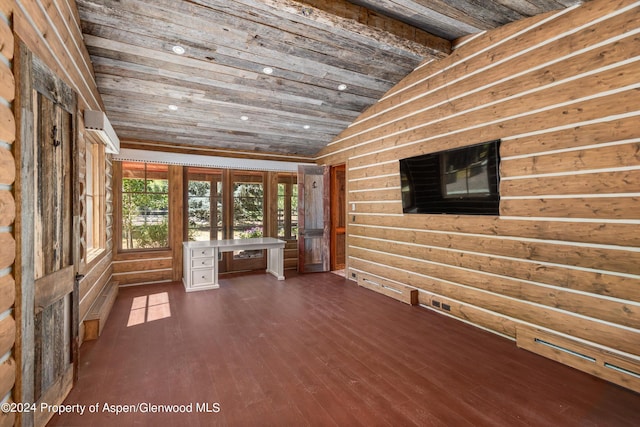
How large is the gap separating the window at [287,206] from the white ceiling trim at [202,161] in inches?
10.1

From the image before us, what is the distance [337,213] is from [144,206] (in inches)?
145

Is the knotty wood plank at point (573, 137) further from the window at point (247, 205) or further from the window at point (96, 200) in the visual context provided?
the window at point (96, 200)

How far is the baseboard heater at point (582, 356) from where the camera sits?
2150mm

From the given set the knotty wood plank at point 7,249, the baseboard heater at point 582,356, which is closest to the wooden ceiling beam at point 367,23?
the knotty wood plank at point 7,249

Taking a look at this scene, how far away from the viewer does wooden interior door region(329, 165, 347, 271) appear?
20.2 feet

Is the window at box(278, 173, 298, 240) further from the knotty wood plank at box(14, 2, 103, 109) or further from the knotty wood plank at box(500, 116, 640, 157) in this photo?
the knotty wood plank at box(500, 116, 640, 157)

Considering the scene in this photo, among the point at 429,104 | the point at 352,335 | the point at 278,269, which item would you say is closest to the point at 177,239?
the point at 278,269

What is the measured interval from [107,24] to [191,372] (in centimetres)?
325

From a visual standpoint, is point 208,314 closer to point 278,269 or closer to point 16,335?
point 278,269

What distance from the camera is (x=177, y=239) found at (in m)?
5.38

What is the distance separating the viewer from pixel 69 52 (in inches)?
91.3

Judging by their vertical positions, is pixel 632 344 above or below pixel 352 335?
above

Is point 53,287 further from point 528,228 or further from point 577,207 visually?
point 577,207

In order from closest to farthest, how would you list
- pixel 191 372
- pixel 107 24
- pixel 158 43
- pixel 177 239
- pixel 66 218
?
pixel 66 218
pixel 191 372
pixel 107 24
pixel 158 43
pixel 177 239
